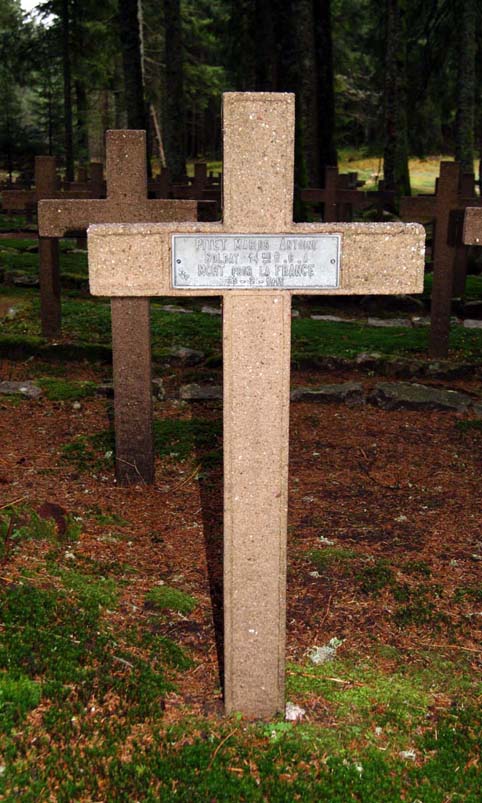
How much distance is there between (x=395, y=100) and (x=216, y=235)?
20821mm

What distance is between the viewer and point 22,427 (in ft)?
23.4

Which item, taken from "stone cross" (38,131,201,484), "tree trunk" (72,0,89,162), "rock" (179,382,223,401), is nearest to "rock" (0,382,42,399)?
"rock" (179,382,223,401)

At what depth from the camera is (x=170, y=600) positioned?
440 centimetres

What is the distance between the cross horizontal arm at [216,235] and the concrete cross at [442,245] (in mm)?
6750

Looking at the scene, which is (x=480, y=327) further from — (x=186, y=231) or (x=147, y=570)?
(x=186, y=231)

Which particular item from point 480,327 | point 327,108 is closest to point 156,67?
point 327,108

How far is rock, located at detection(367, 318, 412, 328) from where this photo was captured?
11.7m

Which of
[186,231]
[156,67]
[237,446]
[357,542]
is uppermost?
[156,67]

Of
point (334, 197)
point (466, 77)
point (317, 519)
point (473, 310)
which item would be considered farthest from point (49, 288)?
point (466, 77)

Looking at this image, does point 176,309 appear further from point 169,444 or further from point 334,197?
point 169,444

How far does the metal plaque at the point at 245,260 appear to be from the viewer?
123 inches

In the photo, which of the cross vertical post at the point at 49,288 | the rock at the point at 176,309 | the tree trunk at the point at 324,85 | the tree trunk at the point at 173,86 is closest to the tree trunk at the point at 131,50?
the tree trunk at the point at 173,86

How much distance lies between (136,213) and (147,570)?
A: 95.7 inches

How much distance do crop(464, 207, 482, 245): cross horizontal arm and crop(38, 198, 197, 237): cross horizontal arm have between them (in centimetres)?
223
